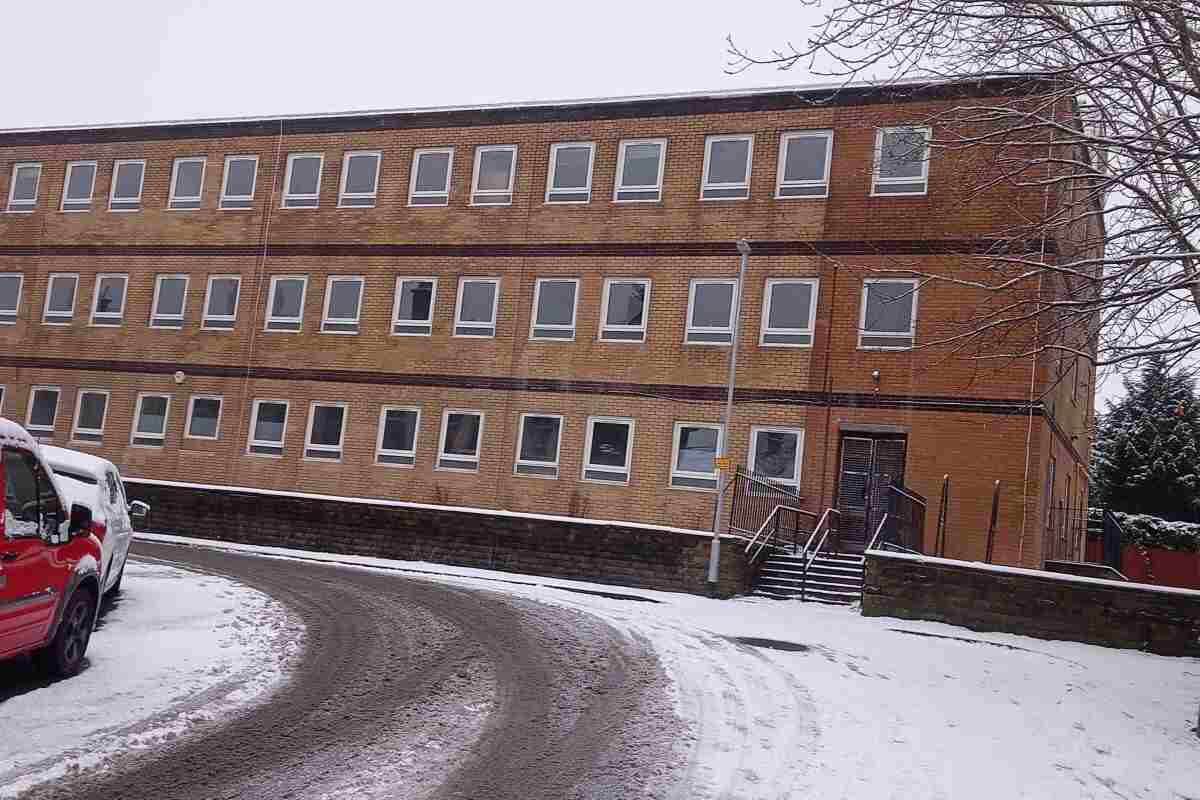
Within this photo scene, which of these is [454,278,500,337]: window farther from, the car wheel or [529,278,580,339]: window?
the car wheel

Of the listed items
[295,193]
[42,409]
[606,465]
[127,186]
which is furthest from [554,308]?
[42,409]

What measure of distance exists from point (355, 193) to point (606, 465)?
1003cm

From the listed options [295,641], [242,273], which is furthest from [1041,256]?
[242,273]

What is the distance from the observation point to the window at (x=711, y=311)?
24.9m

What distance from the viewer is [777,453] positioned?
2381 cm

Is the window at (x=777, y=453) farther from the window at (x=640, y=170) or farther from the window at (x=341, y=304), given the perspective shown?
the window at (x=341, y=304)

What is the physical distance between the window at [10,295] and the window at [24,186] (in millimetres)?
1960

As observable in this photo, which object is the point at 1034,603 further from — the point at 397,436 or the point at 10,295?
the point at 10,295

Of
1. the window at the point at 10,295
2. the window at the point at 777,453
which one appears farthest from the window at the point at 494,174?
the window at the point at 10,295

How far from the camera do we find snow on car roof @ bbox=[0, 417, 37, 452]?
24.1 ft

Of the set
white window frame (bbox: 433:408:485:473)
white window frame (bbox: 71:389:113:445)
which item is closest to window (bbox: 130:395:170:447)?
white window frame (bbox: 71:389:113:445)

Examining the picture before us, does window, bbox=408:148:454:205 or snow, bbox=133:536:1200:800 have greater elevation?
window, bbox=408:148:454:205

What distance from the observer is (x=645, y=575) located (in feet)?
63.9

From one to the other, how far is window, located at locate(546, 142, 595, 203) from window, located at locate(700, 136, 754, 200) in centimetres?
284
